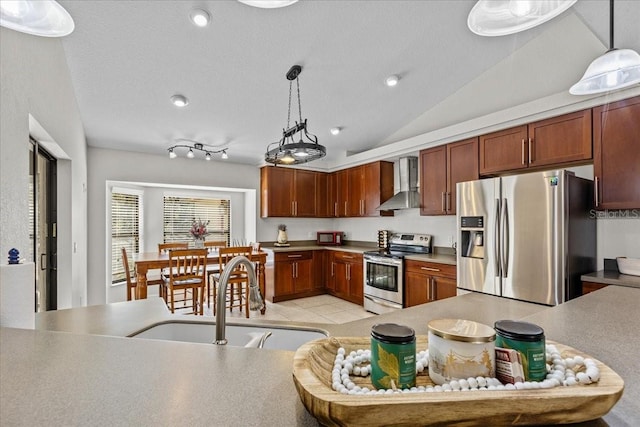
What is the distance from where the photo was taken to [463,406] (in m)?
0.52

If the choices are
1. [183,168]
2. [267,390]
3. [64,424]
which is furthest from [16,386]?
[183,168]

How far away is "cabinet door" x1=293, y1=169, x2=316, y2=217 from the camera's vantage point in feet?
17.9

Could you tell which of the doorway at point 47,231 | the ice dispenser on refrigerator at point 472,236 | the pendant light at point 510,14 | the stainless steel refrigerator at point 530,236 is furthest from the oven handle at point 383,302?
the doorway at point 47,231

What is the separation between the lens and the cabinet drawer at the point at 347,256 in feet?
15.5

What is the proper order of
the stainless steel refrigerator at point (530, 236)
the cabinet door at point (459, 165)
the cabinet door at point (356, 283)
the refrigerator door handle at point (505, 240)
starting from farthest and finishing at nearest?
the cabinet door at point (356, 283), the cabinet door at point (459, 165), the refrigerator door handle at point (505, 240), the stainless steel refrigerator at point (530, 236)

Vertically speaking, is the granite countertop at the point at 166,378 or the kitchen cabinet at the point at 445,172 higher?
the kitchen cabinet at the point at 445,172

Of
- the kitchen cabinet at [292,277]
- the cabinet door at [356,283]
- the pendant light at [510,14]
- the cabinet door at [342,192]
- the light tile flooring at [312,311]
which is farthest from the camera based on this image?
the cabinet door at [342,192]

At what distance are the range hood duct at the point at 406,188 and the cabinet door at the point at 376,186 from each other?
9.7 inches

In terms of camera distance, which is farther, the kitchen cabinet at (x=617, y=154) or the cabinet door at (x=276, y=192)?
the cabinet door at (x=276, y=192)

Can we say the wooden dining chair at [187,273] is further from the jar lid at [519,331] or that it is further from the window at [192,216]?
the jar lid at [519,331]

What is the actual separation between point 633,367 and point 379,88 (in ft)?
11.3

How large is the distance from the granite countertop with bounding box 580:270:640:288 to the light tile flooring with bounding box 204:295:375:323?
2441 mm

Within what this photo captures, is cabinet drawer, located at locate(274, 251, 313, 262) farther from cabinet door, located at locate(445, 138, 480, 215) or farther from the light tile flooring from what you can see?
cabinet door, located at locate(445, 138, 480, 215)

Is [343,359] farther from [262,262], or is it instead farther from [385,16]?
[262,262]
